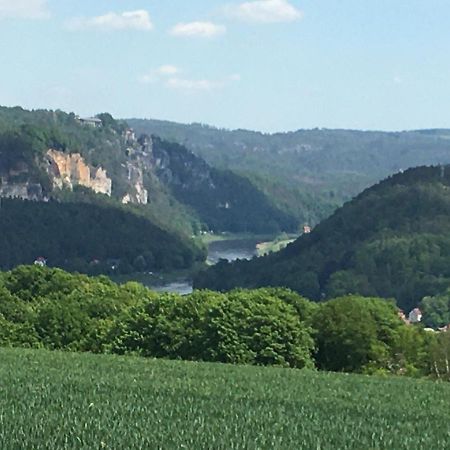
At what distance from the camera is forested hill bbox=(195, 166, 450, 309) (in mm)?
105312

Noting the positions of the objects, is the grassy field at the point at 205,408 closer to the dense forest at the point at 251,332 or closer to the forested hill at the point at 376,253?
the dense forest at the point at 251,332

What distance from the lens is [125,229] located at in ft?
595

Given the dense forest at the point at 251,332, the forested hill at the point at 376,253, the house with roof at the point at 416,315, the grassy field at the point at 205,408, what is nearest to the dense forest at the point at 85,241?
the forested hill at the point at 376,253

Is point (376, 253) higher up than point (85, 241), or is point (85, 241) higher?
point (376, 253)

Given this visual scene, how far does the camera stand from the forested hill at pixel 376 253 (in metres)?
105

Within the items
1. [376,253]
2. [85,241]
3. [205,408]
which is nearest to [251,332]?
[205,408]

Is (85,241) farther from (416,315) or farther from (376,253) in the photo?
(416,315)

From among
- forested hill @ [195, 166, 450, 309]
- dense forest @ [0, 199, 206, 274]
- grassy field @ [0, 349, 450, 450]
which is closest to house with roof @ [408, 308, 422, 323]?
forested hill @ [195, 166, 450, 309]

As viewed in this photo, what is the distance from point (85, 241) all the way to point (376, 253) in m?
73.3

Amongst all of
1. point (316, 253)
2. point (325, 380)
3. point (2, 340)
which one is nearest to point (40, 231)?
point (316, 253)

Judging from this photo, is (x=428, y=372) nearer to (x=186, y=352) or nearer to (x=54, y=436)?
(x=186, y=352)

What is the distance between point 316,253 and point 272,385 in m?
99.8

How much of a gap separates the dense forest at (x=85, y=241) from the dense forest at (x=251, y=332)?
117942 millimetres

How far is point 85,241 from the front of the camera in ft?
568
